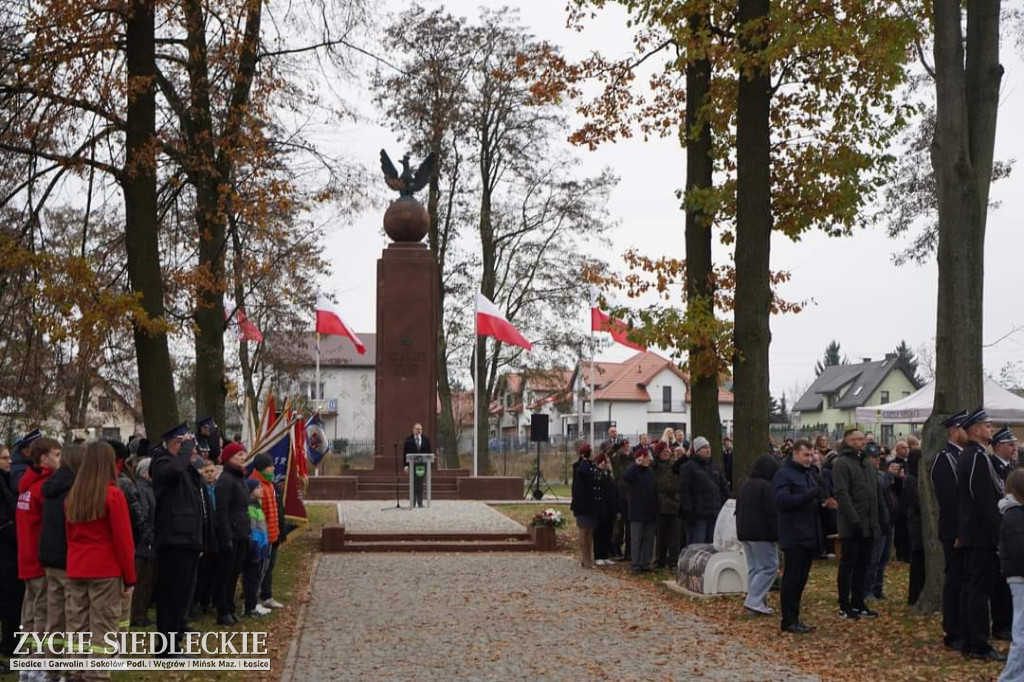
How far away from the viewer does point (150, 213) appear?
16.7 m

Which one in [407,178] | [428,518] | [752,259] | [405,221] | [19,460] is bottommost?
[428,518]

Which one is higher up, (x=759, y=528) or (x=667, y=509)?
(x=759, y=528)

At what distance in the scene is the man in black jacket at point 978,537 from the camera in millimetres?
10289

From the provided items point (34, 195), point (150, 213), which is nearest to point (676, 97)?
point (150, 213)

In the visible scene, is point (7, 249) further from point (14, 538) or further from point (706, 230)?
point (706, 230)

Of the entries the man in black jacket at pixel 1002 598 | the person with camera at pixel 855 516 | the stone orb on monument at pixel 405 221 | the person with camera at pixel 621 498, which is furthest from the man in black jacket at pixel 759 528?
the stone orb on monument at pixel 405 221

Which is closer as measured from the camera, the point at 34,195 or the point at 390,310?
the point at 34,195

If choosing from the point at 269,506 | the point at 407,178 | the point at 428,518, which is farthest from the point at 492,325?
the point at 269,506

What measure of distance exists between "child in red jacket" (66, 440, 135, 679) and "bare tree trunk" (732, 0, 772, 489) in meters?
9.00

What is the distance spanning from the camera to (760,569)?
12.9m

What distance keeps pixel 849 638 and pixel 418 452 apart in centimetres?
1807

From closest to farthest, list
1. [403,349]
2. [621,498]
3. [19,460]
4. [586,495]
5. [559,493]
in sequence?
[19,460] < [586,495] < [621,498] < [403,349] < [559,493]

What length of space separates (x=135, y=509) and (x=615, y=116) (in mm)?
11344

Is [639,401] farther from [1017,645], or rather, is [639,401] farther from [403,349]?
[1017,645]
